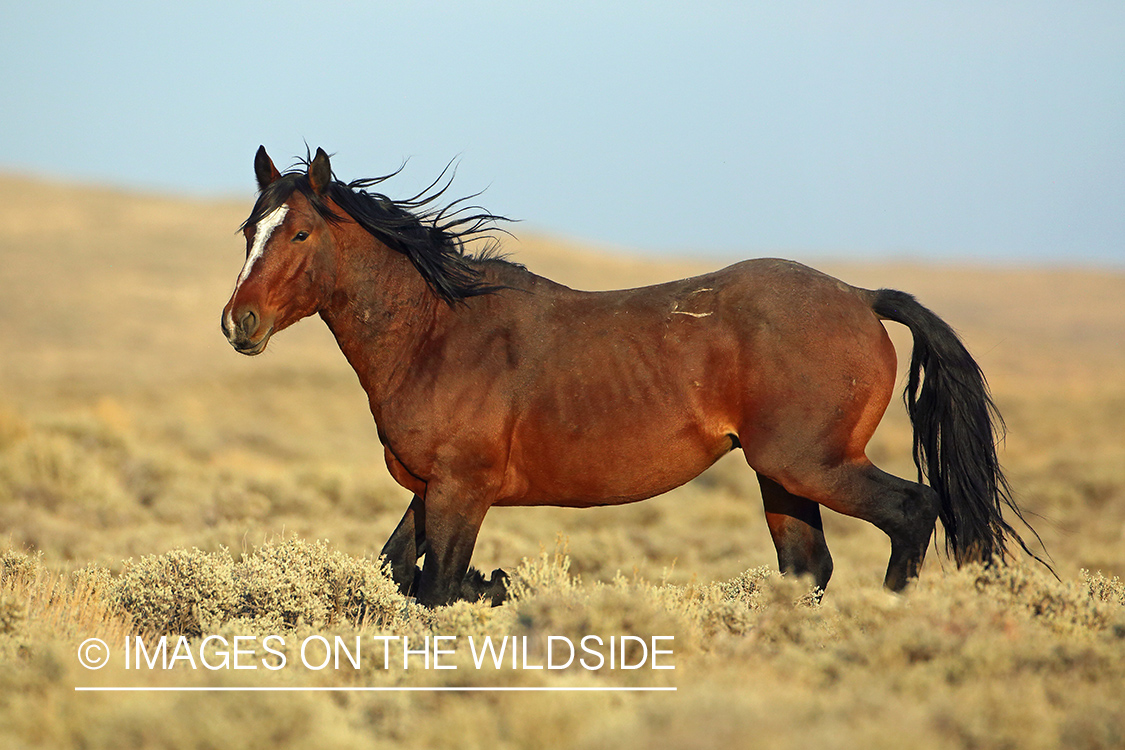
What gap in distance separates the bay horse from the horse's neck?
11 millimetres

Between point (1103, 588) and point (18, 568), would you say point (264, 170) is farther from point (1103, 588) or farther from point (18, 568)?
point (1103, 588)

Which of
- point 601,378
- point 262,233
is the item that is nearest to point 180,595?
point 262,233

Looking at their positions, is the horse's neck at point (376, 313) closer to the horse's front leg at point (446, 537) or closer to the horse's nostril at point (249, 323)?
the horse's nostril at point (249, 323)

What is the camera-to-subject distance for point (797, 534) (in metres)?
5.77

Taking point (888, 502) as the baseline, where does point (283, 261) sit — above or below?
above

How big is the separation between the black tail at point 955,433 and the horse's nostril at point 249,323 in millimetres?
3235

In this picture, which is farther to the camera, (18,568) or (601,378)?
(18,568)

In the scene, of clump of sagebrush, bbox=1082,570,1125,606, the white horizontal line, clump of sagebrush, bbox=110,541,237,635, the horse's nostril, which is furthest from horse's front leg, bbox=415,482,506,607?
clump of sagebrush, bbox=1082,570,1125,606

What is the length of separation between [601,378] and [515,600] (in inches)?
47.8

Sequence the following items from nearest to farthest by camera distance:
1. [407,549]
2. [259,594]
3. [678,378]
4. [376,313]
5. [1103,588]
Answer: [678,378]
[259,594]
[376,313]
[407,549]
[1103,588]

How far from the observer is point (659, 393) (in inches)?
209

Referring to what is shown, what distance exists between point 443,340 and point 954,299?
206 feet

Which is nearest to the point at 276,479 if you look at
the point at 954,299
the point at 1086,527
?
the point at 1086,527

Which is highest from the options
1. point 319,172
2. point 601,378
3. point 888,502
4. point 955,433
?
point 319,172
